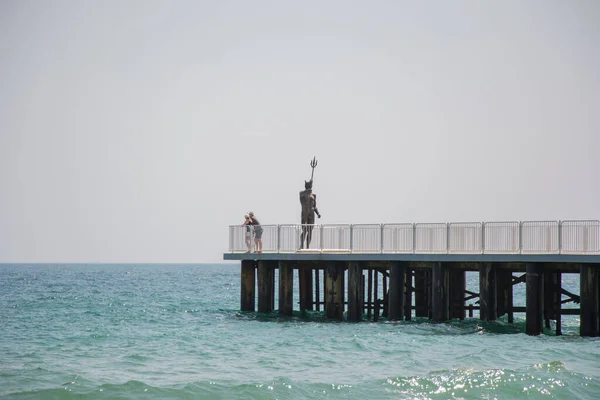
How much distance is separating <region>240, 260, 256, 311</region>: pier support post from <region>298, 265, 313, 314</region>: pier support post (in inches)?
87.1

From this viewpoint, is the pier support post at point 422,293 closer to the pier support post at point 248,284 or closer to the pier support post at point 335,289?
the pier support post at point 335,289

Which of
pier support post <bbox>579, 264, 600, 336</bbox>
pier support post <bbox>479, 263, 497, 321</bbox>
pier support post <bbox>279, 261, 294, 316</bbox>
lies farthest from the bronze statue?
pier support post <bbox>579, 264, 600, 336</bbox>

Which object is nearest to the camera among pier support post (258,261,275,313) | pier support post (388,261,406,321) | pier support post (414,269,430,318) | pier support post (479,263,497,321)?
pier support post (479,263,497,321)

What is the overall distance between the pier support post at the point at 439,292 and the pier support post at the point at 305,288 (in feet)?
26.1

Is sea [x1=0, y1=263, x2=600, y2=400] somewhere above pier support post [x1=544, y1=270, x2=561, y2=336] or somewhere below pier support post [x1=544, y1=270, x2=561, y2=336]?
below

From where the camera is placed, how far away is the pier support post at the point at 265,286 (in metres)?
41.1

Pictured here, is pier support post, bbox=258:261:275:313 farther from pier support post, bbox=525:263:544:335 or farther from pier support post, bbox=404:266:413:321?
pier support post, bbox=525:263:544:335

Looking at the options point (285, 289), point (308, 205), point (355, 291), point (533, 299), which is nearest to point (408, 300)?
point (355, 291)

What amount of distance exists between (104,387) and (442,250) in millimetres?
16284

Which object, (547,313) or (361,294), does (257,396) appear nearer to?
(361,294)

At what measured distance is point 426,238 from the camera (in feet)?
120

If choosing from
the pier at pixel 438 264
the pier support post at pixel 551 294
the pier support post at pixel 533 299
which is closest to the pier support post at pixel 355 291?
the pier at pixel 438 264

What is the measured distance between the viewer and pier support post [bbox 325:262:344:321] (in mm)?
38562

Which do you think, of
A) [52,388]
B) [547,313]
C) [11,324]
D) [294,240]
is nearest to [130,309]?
[11,324]
